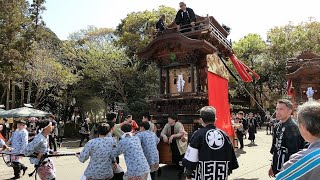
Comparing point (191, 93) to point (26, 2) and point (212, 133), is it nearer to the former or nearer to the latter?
point (212, 133)

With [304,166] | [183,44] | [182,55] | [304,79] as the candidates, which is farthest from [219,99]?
[304,79]

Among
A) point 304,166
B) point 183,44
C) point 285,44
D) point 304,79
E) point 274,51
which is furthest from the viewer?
point 274,51

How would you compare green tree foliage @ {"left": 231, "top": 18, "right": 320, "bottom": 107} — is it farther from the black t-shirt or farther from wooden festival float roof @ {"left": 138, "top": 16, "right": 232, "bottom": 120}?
the black t-shirt

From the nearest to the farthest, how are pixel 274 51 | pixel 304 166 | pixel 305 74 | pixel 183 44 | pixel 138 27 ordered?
pixel 304 166
pixel 183 44
pixel 305 74
pixel 138 27
pixel 274 51

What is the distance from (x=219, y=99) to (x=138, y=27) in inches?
785

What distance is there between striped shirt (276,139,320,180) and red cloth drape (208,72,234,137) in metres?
7.96

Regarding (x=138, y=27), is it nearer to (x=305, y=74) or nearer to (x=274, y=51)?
(x=274, y=51)

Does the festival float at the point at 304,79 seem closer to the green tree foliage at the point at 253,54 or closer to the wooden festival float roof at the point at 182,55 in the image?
the wooden festival float roof at the point at 182,55

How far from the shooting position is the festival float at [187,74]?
991cm

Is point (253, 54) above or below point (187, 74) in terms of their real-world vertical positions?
above

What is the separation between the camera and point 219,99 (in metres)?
11.0

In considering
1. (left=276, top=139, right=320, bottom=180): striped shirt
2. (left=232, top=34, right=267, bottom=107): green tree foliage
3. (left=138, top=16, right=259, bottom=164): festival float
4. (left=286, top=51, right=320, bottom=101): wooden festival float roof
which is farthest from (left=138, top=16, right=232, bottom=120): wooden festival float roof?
(left=232, top=34, right=267, bottom=107): green tree foliage

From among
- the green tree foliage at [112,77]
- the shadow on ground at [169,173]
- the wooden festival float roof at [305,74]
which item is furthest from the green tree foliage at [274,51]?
the shadow on ground at [169,173]

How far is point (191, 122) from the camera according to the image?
978 cm
